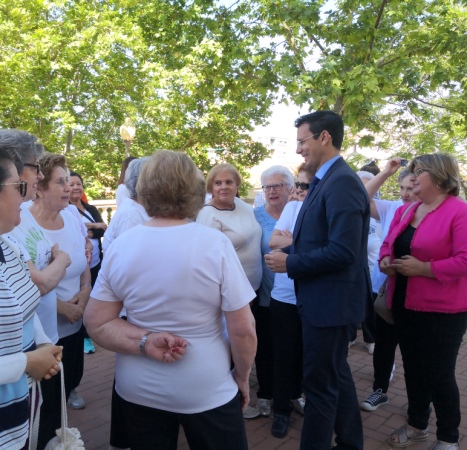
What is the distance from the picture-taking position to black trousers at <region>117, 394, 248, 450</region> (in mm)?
1840

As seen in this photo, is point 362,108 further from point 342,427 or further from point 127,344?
point 127,344

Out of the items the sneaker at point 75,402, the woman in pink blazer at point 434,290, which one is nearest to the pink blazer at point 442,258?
the woman in pink blazer at point 434,290

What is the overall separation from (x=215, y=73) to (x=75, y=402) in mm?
6806

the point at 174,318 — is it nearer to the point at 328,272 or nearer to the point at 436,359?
the point at 328,272

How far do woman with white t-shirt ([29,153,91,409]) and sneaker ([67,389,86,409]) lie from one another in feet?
2.39

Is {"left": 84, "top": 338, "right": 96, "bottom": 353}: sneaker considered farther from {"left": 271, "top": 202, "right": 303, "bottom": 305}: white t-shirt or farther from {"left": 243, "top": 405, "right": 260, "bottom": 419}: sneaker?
{"left": 271, "top": 202, "right": 303, "bottom": 305}: white t-shirt

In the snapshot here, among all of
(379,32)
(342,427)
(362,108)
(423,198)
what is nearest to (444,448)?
(342,427)

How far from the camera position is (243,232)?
3689 mm

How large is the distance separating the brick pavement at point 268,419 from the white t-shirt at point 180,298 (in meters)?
1.68

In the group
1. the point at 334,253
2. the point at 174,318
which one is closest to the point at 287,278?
the point at 334,253

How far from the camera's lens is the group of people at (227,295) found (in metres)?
1.79

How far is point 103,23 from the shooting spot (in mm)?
13906

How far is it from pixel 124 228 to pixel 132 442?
68.9 inches

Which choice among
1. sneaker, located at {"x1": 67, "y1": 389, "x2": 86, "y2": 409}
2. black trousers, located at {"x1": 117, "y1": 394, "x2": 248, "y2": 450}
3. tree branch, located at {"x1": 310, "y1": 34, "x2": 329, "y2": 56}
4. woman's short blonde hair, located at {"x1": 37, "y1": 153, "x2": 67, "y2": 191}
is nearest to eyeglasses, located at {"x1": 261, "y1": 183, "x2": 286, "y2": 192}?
woman's short blonde hair, located at {"x1": 37, "y1": 153, "x2": 67, "y2": 191}
